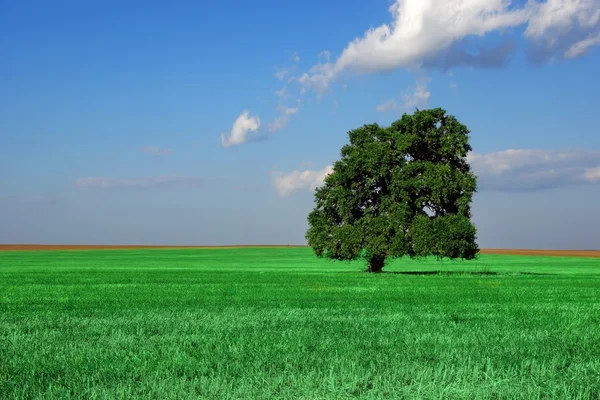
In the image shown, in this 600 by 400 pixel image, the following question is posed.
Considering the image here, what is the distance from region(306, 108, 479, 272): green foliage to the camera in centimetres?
5019

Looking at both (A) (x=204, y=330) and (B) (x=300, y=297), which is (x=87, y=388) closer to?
(A) (x=204, y=330)

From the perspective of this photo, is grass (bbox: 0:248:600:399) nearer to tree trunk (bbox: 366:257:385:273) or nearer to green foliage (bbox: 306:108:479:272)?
green foliage (bbox: 306:108:479:272)

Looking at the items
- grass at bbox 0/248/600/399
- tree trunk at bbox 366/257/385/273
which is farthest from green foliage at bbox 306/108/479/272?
grass at bbox 0/248/600/399

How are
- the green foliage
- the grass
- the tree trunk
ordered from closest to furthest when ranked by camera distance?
1. the grass
2. the green foliage
3. the tree trunk

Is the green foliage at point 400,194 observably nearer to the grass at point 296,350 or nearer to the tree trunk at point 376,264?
the tree trunk at point 376,264

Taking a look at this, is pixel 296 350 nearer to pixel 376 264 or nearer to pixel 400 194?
pixel 400 194

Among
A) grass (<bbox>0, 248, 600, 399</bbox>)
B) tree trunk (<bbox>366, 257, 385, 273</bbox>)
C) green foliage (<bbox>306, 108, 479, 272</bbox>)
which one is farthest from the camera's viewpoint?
tree trunk (<bbox>366, 257, 385, 273</bbox>)

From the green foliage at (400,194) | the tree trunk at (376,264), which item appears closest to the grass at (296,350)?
the green foliage at (400,194)

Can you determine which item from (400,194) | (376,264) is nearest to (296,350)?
(400,194)

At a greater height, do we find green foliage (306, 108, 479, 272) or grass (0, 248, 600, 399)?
green foliage (306, 108, 479, 272)

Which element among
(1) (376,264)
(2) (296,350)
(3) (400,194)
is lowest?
(2) (296,350)

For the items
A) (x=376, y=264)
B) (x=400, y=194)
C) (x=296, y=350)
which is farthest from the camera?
(x=376, y=264)

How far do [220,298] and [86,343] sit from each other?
41.9ft

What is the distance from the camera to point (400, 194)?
50.9 meters
